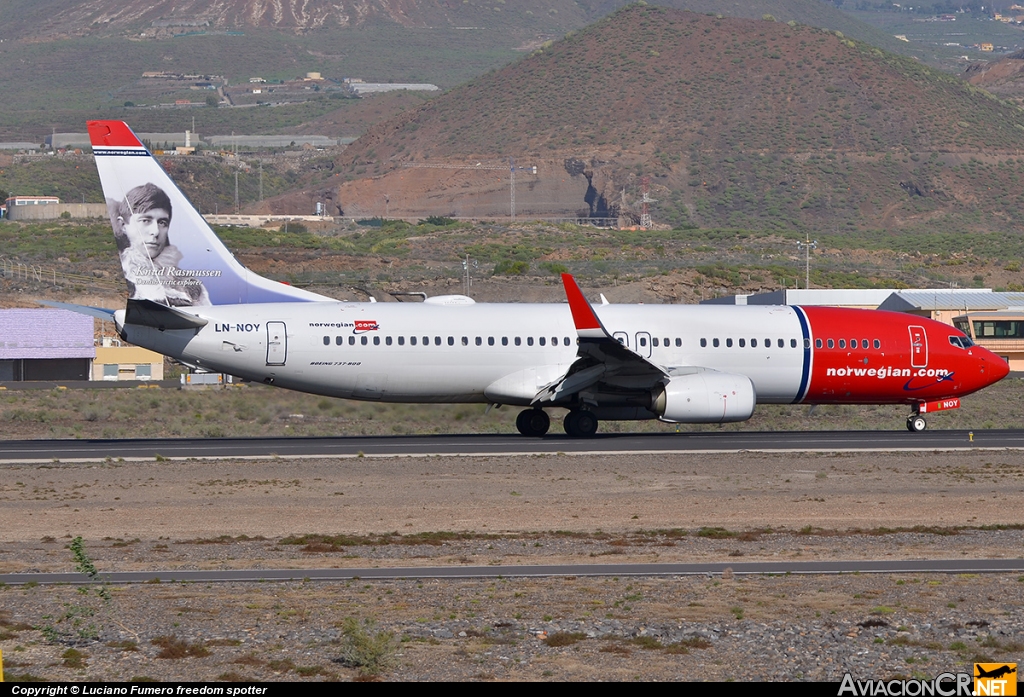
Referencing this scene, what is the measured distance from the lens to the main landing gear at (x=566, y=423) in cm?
3447

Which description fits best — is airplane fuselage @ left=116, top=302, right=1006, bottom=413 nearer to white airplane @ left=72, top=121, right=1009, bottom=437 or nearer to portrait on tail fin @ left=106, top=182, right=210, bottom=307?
white airplane @ left=72, top=121, right=1009, bottom=437

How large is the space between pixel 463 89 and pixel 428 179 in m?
27.4

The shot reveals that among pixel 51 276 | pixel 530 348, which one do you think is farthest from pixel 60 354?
pixel 530 348

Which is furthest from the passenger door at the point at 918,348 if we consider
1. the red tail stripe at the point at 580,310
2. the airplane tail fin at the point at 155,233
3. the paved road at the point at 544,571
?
the paved road at the point at 544,571

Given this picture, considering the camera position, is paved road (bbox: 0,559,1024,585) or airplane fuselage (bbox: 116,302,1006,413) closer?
paved road (bbox: 0,559,1024,585)

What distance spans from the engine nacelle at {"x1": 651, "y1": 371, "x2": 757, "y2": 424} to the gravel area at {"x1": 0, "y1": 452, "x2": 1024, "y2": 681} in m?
2.99

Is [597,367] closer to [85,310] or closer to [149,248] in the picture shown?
[149,248]

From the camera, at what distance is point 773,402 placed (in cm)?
3597

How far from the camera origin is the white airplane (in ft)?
104

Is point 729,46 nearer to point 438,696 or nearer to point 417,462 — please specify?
point 417,462

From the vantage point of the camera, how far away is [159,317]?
3094 centimetres

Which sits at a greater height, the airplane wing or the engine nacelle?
the airplane wing

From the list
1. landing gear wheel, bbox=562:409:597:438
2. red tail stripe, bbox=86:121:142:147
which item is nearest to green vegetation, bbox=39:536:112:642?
red tail stripe, bbox=86:121:142:147

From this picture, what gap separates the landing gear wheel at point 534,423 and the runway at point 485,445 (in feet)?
0.85
